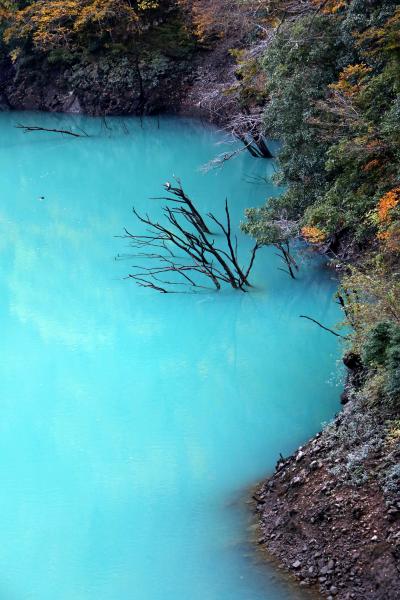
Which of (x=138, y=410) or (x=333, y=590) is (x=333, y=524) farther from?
(x=138, y=410)

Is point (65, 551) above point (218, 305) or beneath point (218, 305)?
beneath

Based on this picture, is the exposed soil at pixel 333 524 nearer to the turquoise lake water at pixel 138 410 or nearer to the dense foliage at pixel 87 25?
the turquoise lake water at pixel 138 410

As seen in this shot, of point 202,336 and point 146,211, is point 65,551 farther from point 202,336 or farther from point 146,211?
point 146,211

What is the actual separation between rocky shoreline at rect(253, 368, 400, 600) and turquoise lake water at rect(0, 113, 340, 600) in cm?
29

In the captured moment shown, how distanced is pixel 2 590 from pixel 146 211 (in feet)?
34.1

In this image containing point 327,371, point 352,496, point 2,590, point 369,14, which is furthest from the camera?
point 369,14

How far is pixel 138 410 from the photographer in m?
9.52

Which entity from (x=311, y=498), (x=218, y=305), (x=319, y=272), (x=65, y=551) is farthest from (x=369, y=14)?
(x=65, y=551)

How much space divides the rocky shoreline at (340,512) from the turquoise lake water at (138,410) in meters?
0.29

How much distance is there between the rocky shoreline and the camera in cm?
579

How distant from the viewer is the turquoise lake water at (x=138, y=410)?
6.95 m

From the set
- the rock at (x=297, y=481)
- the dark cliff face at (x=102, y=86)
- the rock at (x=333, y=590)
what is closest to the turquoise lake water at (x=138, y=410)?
the rock at (x=333, y=590)

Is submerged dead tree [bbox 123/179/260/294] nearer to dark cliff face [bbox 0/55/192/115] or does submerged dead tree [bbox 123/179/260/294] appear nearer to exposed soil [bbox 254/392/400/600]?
exposed soil [bbox 254/392/400/600]

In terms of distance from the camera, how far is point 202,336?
11.1m
